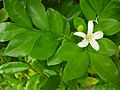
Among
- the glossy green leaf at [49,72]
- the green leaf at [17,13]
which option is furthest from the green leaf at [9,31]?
the glossy green leaf at [49,72]

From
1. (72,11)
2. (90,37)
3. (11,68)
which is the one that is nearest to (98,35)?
(90,37)

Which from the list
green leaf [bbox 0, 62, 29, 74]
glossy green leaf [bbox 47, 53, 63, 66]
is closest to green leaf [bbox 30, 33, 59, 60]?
glossy green leaf [bbox 47, 53, 63, 66]

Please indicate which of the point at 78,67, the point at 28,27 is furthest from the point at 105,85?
the point at 28,27

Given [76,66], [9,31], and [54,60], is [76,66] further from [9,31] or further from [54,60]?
[9,31]

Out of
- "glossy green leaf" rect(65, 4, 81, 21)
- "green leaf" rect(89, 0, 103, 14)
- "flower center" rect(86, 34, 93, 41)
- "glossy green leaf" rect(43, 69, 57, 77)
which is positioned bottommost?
"glossy green leaf" rect(43, 69, 57, 77)

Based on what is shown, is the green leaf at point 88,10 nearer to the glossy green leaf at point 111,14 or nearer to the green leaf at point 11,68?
the glossy green leaf at point 111,14

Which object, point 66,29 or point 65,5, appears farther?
point 65,5

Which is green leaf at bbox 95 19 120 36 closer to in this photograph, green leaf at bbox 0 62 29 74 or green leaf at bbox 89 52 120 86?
green leaf at bbox 89 52 120 86
